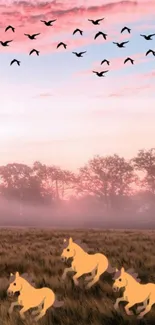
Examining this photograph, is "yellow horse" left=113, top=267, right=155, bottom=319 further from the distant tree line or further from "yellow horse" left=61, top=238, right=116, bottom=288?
the distant tree line

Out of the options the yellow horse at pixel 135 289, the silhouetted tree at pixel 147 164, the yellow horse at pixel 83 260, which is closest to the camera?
the yellow horse at pixel 135 289

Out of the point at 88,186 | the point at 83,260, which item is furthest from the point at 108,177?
the point at 83,260

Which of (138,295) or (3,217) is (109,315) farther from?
(3,217)

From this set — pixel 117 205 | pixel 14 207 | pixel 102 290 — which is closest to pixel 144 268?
pixel 102 290

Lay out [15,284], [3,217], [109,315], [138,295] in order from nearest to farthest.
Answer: [138,295]
[15,284]
[109,315]
[3,217]

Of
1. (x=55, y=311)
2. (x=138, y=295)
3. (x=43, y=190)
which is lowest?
(x=55, y=311)

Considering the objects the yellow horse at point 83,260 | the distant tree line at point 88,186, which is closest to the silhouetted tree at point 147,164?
the distant tree line at point 88,186

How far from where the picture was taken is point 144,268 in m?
8.90

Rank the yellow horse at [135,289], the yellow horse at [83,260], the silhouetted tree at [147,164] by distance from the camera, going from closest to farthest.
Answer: the yellow horse at [135,289], the yellow horse at [83,260], the silhouetted tree at [147,164]

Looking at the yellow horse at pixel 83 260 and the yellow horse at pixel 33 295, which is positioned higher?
the yellow horse at pixel 83 260

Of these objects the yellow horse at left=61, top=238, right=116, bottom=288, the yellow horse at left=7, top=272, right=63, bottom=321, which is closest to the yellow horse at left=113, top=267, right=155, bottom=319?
the yellow horse at left=7, top=272, right=63, bottom=321

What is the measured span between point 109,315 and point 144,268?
387cm

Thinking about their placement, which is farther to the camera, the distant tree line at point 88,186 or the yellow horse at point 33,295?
the distant tree line at point 88,186

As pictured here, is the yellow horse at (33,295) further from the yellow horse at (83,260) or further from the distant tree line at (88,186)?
the distant tree line at (88,186)
